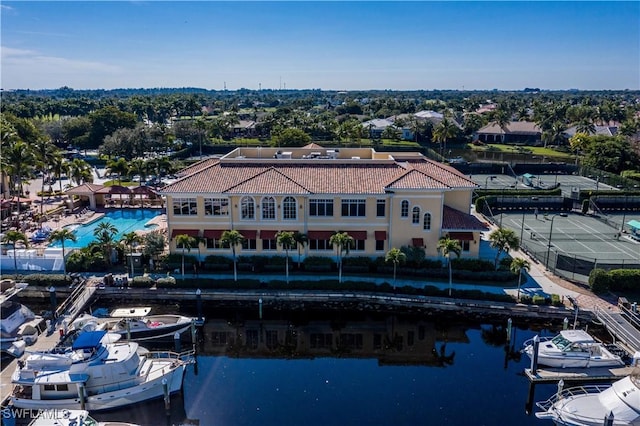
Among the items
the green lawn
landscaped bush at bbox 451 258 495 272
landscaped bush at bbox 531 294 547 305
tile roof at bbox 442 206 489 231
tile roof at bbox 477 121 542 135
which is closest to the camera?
landscaped bush at bbox 531 294 547 305

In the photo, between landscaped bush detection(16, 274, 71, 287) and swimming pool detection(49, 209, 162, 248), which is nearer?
landscaped bush detection(16, 274, 71, 287)

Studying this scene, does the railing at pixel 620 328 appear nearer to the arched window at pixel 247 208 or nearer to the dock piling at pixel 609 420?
the dock piling at pixel 609 420

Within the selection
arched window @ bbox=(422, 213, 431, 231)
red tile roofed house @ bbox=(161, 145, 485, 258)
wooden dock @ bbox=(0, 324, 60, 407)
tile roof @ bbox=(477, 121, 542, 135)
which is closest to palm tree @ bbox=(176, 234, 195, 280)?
red tile roofed house @ bbox=(161, 145, 485, 258)

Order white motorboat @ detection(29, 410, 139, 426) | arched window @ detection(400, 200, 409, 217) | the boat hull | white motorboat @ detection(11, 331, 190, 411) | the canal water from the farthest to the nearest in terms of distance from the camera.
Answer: arched window @ detection(400, 200, 409, 217) → the canal water → white motorboat @ detection(11, 331, 190, 411) → the boat hull → white motorboat @ detection(29, 410, 139, 426)

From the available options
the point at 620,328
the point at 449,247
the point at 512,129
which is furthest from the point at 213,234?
the point at 512,129

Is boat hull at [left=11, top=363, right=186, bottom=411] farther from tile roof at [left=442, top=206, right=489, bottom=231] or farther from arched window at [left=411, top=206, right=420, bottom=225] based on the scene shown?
tile roof at [left=442, top=206, right=489, bottom=231]

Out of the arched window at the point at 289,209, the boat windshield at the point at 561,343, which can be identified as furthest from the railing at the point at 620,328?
the arched window at the point at 289,209

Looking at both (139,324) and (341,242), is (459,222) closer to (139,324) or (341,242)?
(341,242)
